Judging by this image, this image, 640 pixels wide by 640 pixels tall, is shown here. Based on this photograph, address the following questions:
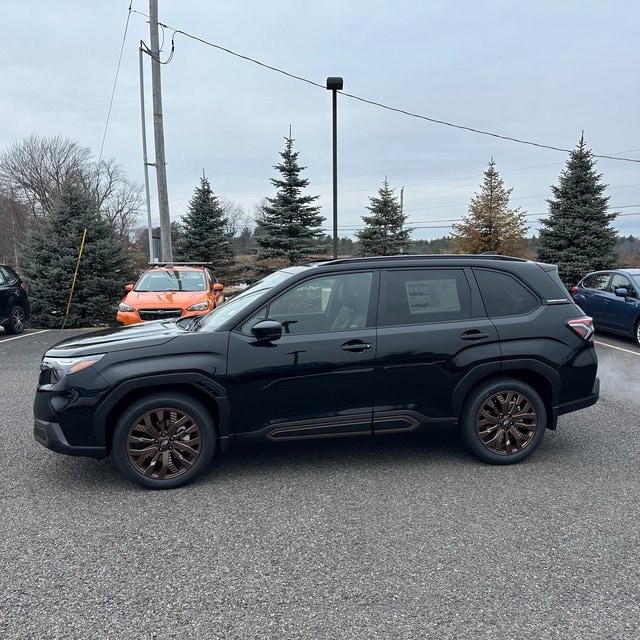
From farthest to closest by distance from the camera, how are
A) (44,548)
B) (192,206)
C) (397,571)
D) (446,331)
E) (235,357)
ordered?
(192,206), (446,331), (235,357), (44,548), (397,571)

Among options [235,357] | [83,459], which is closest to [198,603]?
[235,357]

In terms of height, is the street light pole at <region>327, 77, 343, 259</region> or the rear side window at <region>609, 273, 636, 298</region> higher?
the street light pole at <region>327, 77, 343, 259</region>

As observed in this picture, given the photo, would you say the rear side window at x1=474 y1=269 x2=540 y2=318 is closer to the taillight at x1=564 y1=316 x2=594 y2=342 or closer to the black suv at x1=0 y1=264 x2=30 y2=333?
the taillight at x1=564 y1=316 x2=594 y2=342

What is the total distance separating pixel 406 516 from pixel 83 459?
2.79 metres

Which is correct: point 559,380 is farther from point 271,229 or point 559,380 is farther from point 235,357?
point 271,229

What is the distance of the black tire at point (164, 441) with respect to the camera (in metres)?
3.79

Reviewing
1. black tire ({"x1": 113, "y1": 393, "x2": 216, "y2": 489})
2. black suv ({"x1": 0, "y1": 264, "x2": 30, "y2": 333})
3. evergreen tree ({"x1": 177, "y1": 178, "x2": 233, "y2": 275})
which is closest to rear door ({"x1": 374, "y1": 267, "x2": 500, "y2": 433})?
black tire ({"x1": 113, "y1": 393, "x2": 216, "y2": 489})

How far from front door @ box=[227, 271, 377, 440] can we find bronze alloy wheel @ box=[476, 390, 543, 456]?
982 millimetres

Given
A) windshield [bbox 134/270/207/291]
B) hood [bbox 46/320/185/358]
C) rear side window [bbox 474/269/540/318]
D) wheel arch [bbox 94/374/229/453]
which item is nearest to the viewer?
wheel arch [bbox 94/374/229/453]

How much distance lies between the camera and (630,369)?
834cm

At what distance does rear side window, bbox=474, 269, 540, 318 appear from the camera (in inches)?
Answer: 173

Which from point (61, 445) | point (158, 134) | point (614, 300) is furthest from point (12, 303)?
point (614, 300)

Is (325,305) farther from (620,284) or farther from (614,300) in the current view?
(620,284)

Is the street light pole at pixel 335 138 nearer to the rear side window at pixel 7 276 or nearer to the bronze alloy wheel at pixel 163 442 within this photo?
the rear side window at pixel 7 276
